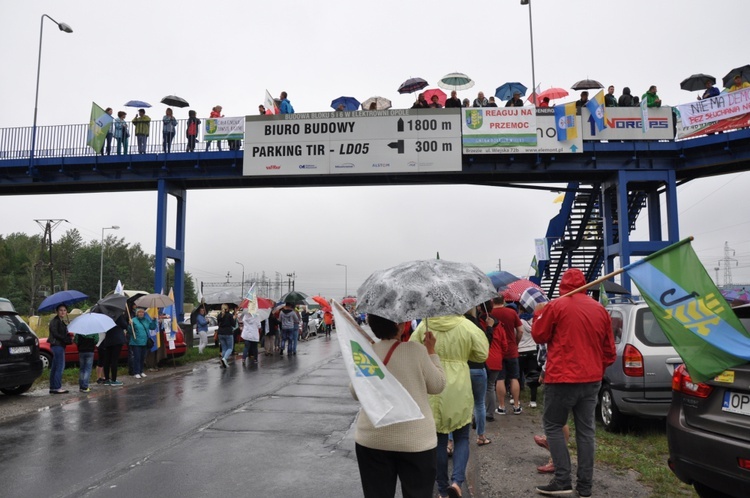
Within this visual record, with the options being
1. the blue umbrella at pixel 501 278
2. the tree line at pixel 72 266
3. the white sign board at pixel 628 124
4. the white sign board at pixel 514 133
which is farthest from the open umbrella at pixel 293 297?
the tree line at pixel 72 266

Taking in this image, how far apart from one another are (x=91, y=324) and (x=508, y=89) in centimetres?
1551

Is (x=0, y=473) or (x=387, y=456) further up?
(x=387, y=456)

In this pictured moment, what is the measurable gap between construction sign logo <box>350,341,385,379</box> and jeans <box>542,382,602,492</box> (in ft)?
7.55

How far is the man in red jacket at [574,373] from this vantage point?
4.68m

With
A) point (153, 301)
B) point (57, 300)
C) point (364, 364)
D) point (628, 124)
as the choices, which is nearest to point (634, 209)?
point (628, 124)

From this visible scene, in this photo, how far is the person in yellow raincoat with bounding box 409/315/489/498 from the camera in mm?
4422

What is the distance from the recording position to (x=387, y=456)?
3184mm

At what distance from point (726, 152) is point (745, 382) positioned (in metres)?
15.8

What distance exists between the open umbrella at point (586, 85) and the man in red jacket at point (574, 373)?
59.0ft

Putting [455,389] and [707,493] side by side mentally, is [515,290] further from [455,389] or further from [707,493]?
[455,389]

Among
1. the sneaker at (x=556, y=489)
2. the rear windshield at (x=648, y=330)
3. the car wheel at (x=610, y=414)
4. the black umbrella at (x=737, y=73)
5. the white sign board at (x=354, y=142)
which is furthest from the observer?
the white sign board at (x=354, y=142)

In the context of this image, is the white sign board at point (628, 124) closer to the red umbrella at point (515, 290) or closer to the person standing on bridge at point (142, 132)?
the red umbrella at point (515, 290)

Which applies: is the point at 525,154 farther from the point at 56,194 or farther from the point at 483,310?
the point at 56,194

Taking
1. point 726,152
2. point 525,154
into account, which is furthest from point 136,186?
point 726,152
